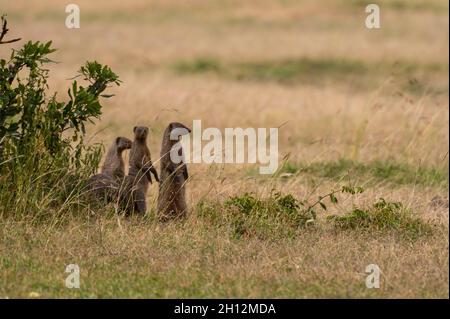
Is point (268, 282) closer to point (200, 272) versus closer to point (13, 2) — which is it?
point (200, 272)

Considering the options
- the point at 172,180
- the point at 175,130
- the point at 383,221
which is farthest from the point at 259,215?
the point at 175,130

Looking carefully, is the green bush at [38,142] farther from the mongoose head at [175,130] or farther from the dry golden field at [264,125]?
the mongoose head at [175,130]

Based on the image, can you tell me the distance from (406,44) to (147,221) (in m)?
18.6

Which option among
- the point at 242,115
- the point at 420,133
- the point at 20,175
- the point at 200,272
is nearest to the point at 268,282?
the point at 200,272

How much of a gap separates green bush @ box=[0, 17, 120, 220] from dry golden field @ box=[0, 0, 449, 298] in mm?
392

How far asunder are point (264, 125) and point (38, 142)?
7832 mm

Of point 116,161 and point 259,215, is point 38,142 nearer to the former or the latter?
point 116,161

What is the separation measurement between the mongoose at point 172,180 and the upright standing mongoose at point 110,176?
0.45 metres

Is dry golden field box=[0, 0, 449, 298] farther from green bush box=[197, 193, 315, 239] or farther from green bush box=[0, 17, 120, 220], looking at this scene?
green bush box=[0, 17, 120, 220]

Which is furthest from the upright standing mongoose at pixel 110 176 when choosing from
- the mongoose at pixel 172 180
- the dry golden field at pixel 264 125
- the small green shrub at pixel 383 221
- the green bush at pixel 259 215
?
the small green shrub at pixel 383 221

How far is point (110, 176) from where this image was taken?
9.60 meters

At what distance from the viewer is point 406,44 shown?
2647 centimetres

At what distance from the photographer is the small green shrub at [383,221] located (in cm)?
904

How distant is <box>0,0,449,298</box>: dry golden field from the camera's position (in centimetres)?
750
